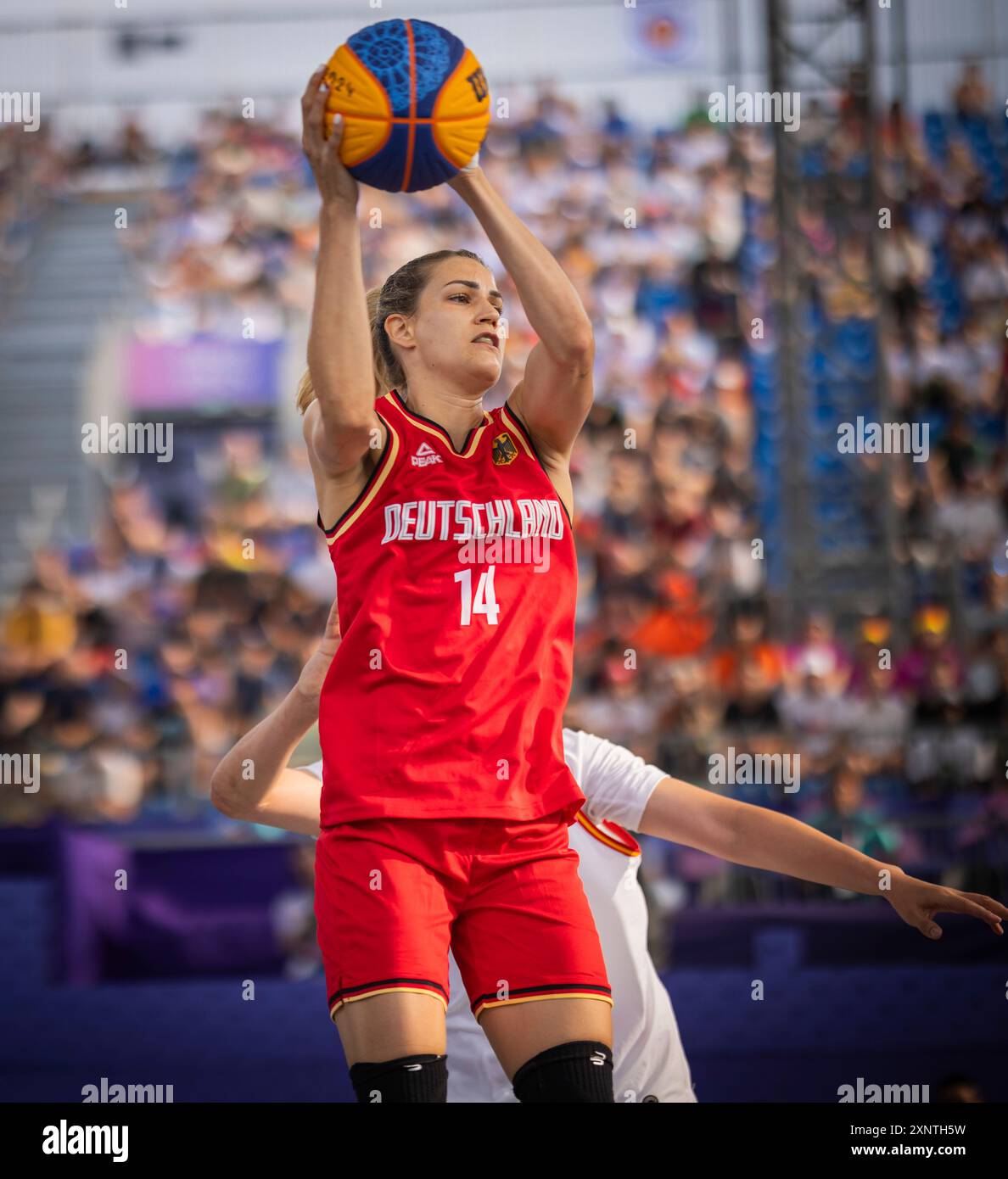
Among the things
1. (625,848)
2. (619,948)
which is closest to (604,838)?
(625,848)

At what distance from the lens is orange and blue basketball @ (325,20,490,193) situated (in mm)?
2654

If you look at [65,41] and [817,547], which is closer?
[817,547]

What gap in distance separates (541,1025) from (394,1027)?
0.25m

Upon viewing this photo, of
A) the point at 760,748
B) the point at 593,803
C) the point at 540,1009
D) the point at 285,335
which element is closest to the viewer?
the point at 540,1009

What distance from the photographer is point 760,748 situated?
6777 mm

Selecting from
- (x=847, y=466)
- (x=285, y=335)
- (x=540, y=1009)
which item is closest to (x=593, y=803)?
(x=540, y=1009)

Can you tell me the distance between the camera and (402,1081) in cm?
245

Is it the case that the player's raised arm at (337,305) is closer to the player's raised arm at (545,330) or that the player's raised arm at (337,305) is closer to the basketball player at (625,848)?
the player's raised arm at (545,330)

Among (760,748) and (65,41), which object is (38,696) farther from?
(65,41)

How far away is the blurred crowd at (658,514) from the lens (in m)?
6.97

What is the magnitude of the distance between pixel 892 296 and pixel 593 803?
783cm

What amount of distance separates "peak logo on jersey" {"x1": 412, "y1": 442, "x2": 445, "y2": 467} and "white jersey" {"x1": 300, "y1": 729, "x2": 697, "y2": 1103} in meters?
0.80

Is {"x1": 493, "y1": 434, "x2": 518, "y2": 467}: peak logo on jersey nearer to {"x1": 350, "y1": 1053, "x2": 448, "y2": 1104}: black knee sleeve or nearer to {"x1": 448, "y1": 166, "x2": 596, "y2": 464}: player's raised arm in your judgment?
{"x1": 448, "y1": 166, "x2": 596, "y2": 464}: player's raised arm

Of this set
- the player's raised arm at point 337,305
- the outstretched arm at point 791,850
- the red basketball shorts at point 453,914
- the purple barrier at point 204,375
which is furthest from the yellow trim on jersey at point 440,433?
the purple barrier at point 204,375
